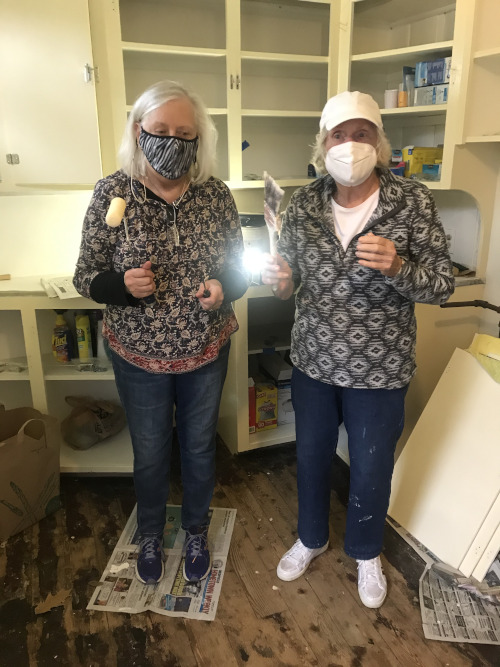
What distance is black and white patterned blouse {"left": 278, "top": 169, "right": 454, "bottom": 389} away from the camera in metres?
1.25

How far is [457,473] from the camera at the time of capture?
168 centimetres

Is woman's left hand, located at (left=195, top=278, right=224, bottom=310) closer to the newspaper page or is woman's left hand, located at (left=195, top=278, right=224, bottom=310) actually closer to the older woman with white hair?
the older woman with white hair

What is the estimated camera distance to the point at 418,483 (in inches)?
70.4

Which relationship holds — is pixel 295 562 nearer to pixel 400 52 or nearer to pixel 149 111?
pixel 149 111

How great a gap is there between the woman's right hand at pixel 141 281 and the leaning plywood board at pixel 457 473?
112 cm

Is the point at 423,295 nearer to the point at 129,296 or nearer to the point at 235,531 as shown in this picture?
the point at 129,296

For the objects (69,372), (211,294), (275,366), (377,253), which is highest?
(377,253)

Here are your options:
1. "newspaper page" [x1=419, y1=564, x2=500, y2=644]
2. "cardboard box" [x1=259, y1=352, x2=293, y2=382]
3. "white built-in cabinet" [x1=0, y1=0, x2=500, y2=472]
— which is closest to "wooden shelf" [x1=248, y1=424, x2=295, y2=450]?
"white built-in cabinet" [x1=0, y1=0, x2=500, y2=472]

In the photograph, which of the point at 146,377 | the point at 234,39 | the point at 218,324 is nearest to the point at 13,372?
the point at 146,377

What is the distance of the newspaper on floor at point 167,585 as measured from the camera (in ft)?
4.96

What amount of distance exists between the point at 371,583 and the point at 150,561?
26.3 inches

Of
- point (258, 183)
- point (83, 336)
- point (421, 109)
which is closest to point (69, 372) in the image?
point (83, 336)

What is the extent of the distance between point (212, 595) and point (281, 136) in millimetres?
1931

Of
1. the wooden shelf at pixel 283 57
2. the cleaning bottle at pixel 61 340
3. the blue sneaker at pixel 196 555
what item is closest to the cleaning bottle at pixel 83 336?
the cleaning bottle at pixel 61 340
